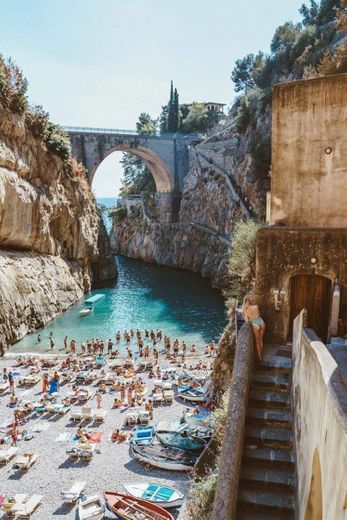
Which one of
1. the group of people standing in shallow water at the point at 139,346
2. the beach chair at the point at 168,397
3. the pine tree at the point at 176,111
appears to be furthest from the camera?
the pine tree at the point at 176,111

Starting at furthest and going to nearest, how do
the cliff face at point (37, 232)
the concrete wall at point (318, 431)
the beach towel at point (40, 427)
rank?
the cliff face at point (37, 232) → the beach towel at point (40, 427) → the concrete wall at point (318, 431)

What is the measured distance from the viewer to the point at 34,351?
28562mm

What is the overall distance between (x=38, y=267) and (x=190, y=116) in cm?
4598

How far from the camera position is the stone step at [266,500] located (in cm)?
696

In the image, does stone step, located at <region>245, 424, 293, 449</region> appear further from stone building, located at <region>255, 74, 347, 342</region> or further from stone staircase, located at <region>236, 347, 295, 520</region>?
stone building, located at <region>255, 74, 347, 342</region>

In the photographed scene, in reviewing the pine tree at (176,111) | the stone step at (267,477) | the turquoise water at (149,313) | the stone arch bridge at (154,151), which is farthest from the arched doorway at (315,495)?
the pine tree at (176,111)

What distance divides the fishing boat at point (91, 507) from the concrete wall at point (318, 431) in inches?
311

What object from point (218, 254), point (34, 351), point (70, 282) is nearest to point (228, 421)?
point (34, 351)

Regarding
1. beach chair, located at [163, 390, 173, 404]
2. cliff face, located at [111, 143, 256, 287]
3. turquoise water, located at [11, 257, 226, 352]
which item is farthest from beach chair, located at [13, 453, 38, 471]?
cliff face, located at [111, 143, 256, 287]

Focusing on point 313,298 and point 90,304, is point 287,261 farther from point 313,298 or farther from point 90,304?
point 90,304

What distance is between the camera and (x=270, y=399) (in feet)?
27.8

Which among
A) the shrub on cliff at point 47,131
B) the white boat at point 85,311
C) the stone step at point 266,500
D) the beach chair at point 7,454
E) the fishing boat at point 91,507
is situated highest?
the shrub on cliff at point 47,131

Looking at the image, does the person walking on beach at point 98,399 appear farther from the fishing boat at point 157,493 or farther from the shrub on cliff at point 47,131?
the shrub on cliff at point 47,131

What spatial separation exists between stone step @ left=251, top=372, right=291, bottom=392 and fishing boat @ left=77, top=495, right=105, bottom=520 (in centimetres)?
713
